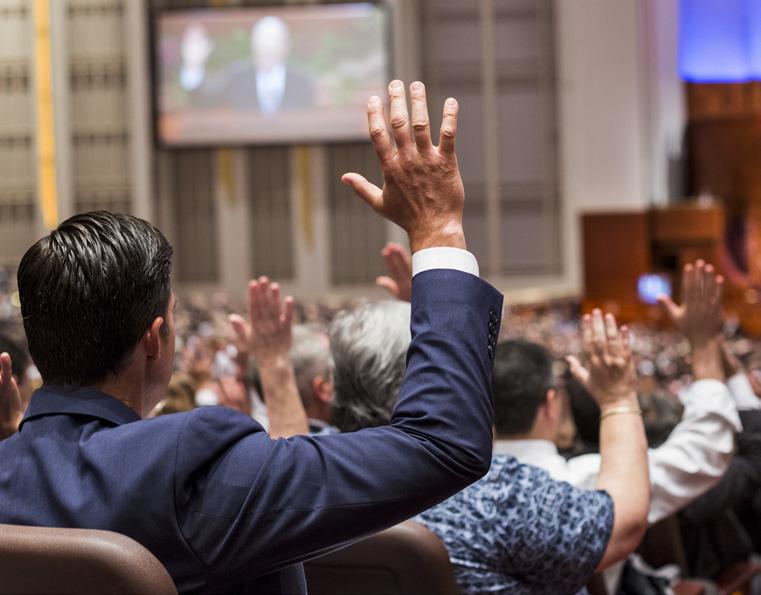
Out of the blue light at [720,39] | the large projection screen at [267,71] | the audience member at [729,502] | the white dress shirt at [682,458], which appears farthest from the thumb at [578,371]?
the blue light at [720,39]

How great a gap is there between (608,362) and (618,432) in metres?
0.15

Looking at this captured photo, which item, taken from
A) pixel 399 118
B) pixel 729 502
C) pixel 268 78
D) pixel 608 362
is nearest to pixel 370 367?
pixel 608 362

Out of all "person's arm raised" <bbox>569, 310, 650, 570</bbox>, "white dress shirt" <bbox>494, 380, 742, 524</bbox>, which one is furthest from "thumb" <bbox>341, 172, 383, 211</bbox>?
"white dress shirt" <bbox>494, 380, 742, 524</bbox>

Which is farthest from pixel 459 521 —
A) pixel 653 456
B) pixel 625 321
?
pixel 625 321

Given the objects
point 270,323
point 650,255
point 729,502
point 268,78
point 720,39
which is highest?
point 720,39

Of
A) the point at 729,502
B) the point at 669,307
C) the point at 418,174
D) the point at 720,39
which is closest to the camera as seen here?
the point at 418,174

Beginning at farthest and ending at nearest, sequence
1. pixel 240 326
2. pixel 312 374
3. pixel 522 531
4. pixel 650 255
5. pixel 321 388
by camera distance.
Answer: pixel 650 255 < pixel 312 374 < pixel 321 388 < pixel 240 326 < pixel 522 531

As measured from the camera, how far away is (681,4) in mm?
19078

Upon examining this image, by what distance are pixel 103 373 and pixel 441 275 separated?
17.2 inches

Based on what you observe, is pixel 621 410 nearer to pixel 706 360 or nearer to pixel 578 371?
pixel 578 371

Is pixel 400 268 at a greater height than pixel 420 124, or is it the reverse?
pixel 420 124

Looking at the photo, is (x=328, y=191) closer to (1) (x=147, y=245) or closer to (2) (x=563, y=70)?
(2) (x=563, y=70)

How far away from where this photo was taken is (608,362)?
2256 mm

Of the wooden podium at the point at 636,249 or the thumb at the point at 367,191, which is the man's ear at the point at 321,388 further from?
the wooden podium at the point at 636,249
